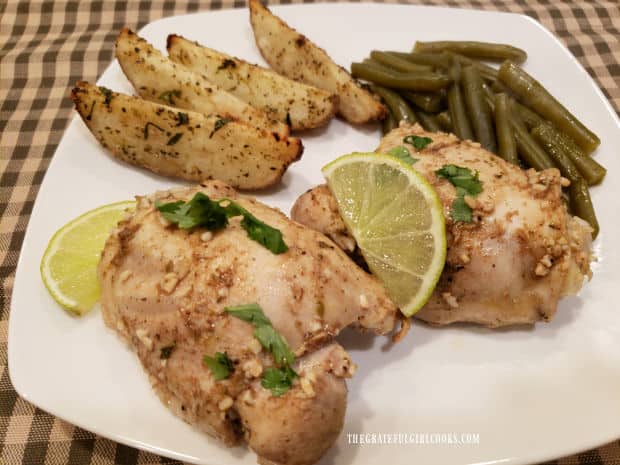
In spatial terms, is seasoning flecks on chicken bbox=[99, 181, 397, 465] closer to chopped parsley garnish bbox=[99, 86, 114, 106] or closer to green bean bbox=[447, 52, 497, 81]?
chopped parsley garnish bbox=[99, 86, 114, 106]

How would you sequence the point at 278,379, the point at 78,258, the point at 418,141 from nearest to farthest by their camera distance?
the point at 278,379, the point at 78,258, the point at 418,141

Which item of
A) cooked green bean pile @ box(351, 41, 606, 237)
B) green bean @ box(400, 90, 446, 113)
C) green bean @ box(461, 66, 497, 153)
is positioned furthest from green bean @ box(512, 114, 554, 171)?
green bean @ box(400, 90, 446, 113)

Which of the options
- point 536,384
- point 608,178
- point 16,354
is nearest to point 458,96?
point 608,178

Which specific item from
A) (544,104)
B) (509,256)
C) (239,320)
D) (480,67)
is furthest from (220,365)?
(480,67)

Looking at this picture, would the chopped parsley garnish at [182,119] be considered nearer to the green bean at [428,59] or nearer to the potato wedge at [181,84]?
the potato wedge at [181,84]

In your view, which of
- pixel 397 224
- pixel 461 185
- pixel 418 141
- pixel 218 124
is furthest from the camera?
pixel 218 124

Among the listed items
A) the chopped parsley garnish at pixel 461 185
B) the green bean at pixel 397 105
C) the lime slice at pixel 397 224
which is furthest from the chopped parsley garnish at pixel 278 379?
the green bean at pixel 397 105

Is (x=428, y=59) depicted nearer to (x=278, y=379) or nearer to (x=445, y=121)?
(x=445, y=121)
